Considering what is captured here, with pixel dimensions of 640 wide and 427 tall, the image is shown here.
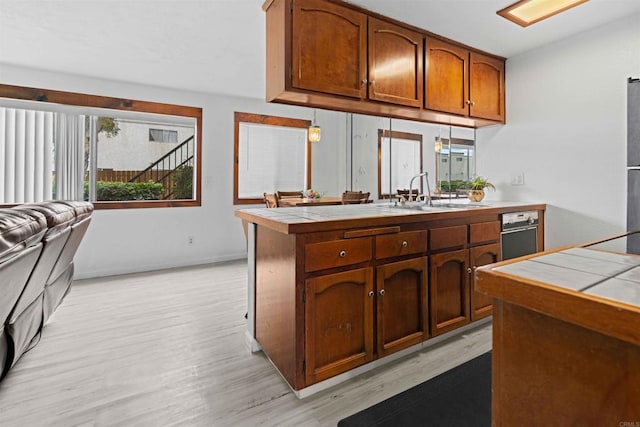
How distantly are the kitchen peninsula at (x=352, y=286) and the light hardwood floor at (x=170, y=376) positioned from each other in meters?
0.12

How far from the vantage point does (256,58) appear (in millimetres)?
3391

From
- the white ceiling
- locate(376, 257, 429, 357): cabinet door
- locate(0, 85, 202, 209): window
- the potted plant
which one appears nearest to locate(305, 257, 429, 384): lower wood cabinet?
locate(376, 257, 429, 357): cabinet door

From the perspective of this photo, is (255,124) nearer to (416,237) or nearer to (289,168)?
(289,168)

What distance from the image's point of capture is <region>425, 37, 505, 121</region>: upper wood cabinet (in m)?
2.65

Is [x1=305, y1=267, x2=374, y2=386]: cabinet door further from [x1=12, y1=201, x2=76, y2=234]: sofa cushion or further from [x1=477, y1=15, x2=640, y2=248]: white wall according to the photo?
[x1=477, y1=15, x2=640, y2=248]: white wall

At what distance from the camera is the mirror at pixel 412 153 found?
3.07 m

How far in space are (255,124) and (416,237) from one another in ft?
12.3

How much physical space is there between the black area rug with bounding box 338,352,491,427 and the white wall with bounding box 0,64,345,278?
3.64 metres

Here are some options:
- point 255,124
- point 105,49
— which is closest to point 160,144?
point 255,124

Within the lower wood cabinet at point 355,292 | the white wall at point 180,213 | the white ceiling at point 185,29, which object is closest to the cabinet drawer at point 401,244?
the lower wood cabinet at point 355,292

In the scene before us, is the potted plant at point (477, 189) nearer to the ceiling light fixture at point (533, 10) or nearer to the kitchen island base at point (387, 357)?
the kitchen island base at point (387, 357)

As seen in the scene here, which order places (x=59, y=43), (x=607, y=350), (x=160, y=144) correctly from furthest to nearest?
(x=160, y=144), (x=59, y=43), (x=607, y=350)

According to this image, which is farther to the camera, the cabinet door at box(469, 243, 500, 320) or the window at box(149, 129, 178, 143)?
the window at box(149, 129, 178, 143)

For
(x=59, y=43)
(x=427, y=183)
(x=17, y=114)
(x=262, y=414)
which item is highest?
(x=59, y=43)
